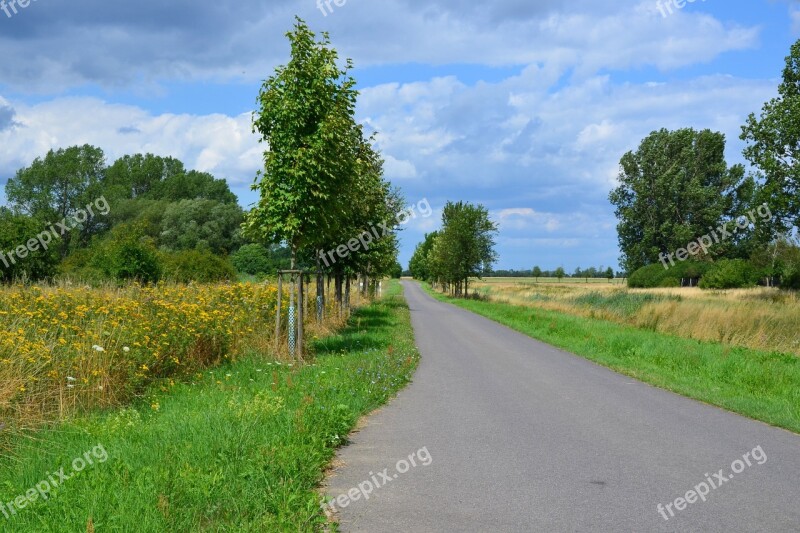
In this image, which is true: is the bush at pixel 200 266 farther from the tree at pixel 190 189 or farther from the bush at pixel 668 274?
the tree at pixel 190 189

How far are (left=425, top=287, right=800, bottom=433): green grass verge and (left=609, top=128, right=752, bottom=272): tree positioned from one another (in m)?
46.0

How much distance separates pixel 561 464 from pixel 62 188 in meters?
Result: 80.3

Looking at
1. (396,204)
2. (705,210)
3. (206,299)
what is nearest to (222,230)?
(396,204)

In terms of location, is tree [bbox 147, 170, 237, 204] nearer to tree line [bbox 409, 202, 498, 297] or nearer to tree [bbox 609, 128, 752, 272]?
tree line [bbox 409, 202, 498, 297]

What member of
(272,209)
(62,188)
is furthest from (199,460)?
(62,188)

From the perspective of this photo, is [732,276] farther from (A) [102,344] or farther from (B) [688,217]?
(A) [102,344]

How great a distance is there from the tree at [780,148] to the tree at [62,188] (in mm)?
63737

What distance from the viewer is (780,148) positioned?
34.7m

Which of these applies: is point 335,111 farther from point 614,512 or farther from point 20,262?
point 20,262

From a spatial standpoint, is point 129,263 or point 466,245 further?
point 466,245

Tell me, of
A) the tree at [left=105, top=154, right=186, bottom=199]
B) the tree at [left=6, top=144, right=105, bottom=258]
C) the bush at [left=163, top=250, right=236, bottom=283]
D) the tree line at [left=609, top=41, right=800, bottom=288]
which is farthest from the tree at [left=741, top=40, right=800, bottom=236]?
the tree at [left=105, top=154, right=186, bottom=199]

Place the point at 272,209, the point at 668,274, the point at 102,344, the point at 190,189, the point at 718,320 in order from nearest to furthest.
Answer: the point at 102,344, the point at 272,209, the point at 718,320, the point at 668,274, the point at 190,189

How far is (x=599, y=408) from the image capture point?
32.0 feet

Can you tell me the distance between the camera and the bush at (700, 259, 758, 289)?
54812 millimetres
